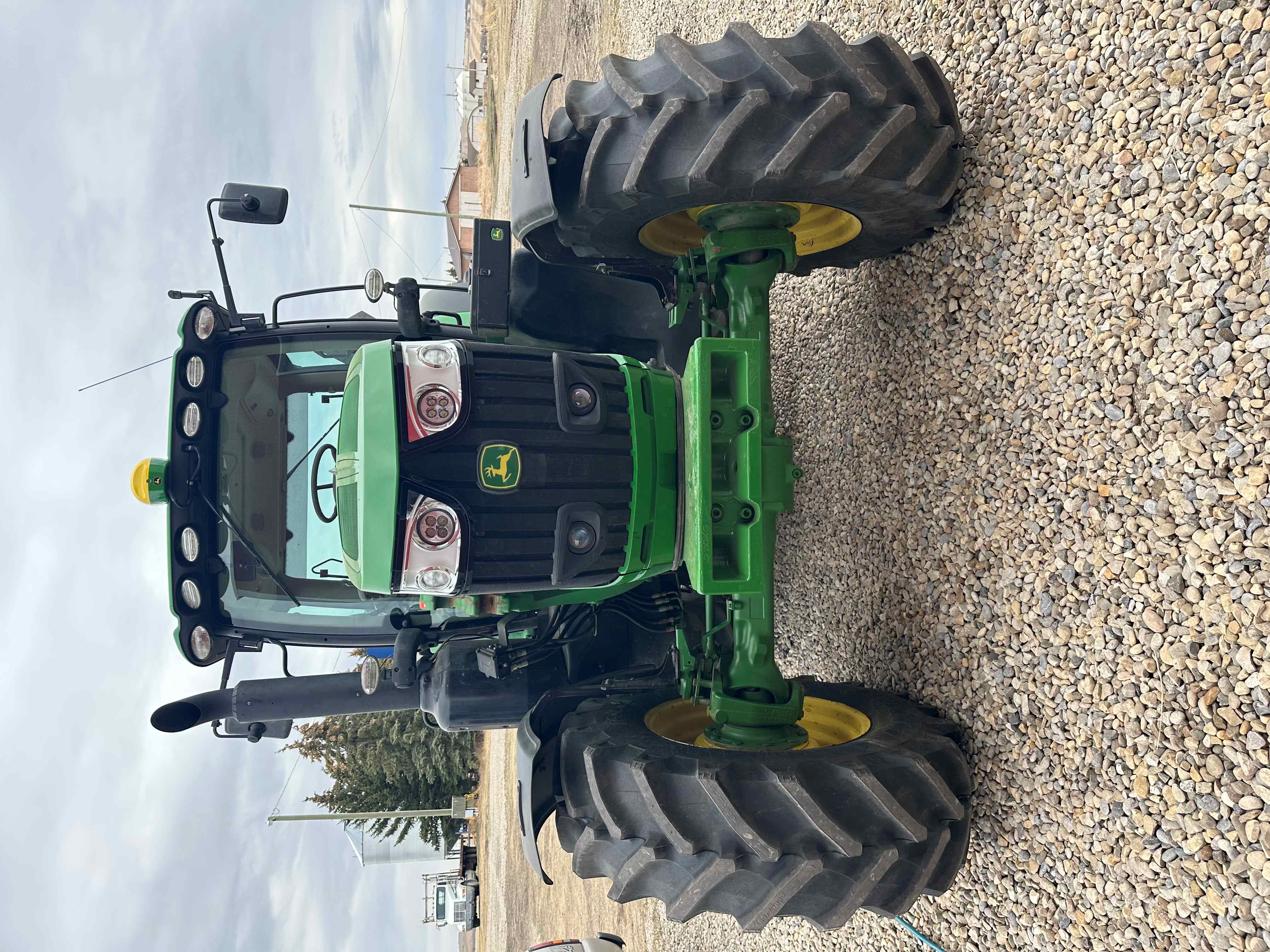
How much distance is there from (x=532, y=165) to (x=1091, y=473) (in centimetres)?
202

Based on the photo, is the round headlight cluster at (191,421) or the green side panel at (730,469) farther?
the round headlight cluster at (191,421)

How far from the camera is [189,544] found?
3.09 meters

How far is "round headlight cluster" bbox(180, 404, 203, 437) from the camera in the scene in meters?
3.06

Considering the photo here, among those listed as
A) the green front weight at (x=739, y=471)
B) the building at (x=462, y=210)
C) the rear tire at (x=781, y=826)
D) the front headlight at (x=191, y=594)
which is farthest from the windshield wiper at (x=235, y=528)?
the building at (x=462, y=210)

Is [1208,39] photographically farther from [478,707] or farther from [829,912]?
[478,707]

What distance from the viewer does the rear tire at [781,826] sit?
243 centimetres

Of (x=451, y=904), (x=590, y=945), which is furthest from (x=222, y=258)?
(x=451, y=904)

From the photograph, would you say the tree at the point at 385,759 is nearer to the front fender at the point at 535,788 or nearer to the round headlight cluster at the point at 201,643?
the round headlight cluster at the point at 201,643

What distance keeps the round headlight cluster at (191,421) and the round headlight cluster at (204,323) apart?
300 mm

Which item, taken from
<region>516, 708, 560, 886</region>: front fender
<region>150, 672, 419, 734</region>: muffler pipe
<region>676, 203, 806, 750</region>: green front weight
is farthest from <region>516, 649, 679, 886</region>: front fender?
<region>150, 672, 419, 734</region>: muffler pipe

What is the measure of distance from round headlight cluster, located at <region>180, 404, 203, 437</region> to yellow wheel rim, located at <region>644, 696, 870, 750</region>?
204 centimetres

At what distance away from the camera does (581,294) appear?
153 inches

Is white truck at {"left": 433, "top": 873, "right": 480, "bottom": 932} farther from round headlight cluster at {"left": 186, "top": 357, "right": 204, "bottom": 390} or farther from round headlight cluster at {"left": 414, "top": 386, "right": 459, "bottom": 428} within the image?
round headlight cluster at {"left": 414, "top": 386, "right": 459, "bottom": 428}

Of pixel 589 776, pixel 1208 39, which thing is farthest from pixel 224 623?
pixel 1208 39
